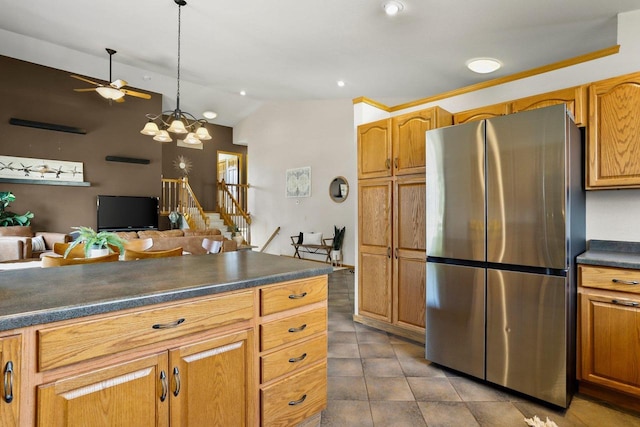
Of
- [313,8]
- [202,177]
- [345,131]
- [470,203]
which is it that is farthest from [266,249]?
[470,203]

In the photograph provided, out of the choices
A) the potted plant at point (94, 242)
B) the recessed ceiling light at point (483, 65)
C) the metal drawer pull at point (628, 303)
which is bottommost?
the metal drawer pull at point (628, 303)

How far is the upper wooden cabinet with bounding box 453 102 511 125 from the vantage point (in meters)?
2.70

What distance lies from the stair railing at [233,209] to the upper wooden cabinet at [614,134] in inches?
334

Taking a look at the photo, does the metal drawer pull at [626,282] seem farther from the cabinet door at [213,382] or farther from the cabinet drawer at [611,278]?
the cabinet door at [213,382]

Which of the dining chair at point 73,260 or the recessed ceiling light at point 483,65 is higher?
the recessed ceiling light at point 483,65

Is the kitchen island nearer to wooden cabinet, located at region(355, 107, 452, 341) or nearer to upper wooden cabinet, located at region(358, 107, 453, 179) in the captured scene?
wooden cabinet, located at region(355, 107, 452, 341)

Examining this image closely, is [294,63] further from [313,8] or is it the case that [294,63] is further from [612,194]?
[612,194]

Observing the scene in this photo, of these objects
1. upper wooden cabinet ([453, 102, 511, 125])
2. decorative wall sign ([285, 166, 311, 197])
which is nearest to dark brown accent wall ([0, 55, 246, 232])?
decorative wall sign ([285, 166, 311, 197])

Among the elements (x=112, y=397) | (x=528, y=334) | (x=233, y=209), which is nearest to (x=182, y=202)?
(x=233, y=209)

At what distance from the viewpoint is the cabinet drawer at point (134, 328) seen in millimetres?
998

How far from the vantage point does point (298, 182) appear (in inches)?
331

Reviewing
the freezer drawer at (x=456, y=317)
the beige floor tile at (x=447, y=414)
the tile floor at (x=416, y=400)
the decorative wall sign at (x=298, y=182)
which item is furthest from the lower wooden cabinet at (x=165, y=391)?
the decorative wall sign at (x=298, y=182)

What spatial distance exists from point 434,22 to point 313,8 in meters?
1.18

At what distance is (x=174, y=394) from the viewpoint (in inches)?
48.9
